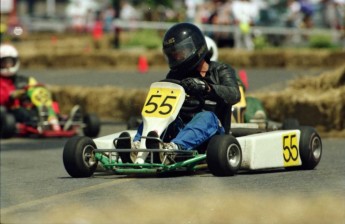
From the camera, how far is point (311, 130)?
9.47m

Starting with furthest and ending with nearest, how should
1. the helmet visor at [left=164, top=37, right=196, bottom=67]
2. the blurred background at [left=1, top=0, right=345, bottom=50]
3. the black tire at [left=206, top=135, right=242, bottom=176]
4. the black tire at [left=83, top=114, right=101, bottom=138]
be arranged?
the blurred background at [left=1, top=0, right=345, bottom=50] < the black tire at [left=83, top=114, right=101, bottom=138] < the helmet visor at [left=164, top=37, right=196, bottom=67] < the black tire at [left=206, top=135, right=242, bottom=176]

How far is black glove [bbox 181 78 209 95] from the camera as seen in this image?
8.91 m

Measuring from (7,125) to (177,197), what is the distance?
24.0 feet

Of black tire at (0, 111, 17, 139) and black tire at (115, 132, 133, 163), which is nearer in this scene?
black tire at (115, 132, 133, 163)

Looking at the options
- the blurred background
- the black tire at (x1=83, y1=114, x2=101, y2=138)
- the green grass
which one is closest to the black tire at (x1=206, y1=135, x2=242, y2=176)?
the black tire at (x1=83, y1=114, x2=101, y2=138)

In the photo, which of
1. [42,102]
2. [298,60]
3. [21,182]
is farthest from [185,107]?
[298,60]

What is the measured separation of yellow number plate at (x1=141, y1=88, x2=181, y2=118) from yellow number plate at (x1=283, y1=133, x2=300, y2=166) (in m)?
1.05

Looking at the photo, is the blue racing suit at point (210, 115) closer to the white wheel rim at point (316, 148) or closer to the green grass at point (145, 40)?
the white wheel rim at point (316, 148)

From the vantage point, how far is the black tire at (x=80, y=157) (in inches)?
347

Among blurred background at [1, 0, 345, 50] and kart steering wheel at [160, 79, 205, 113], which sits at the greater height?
kart steering wheel at [160, 79, 205, 113]

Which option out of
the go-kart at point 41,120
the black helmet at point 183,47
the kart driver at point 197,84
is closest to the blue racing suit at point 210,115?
the kart driver at point 197,84

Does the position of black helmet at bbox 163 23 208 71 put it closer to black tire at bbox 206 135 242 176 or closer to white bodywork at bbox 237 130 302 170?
white bodywork at bbox 237 130 302 170

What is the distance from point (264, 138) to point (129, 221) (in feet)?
9.58

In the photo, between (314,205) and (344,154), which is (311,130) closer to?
(344,154)
